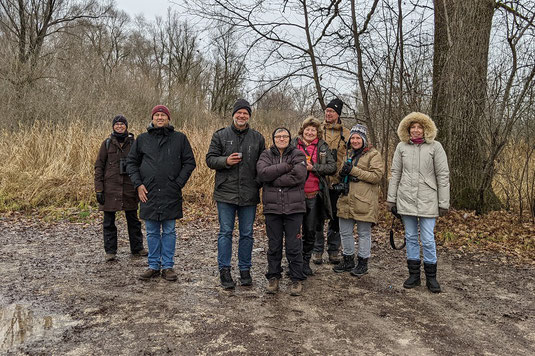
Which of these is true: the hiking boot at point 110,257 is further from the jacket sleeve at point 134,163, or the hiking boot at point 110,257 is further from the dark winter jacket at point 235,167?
the dark winter jacket at point 235,167

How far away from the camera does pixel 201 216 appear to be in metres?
8.53

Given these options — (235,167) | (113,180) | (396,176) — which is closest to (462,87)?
(396,176)

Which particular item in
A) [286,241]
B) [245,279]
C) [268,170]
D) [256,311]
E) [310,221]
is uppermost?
[268,170]

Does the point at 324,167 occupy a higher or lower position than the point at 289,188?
higher

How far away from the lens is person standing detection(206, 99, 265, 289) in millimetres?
4371

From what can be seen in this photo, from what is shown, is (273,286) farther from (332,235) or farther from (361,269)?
(332,235)

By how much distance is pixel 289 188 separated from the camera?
427cm

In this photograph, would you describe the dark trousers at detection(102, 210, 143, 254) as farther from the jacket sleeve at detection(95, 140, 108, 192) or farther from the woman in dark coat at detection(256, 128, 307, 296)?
the woman in dark coat at detection(256, 128, 307, 296)

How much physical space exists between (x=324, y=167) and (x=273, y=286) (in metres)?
1.40

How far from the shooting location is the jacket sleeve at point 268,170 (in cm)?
417

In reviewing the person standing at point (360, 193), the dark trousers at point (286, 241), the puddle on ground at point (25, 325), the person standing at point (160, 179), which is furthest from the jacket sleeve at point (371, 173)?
the puddle on ground at point (25, 325)

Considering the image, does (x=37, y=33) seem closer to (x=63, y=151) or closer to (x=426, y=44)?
(x=63, y=151)

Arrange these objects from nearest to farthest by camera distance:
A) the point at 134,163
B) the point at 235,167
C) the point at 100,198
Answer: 1. the point at 235,167
2. the point at 134,163
3. the point at 100,198

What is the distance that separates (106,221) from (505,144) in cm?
625
